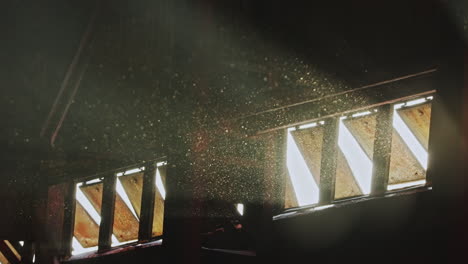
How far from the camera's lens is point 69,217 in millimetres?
8328

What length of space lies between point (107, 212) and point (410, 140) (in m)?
5.35

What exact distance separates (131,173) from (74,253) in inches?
88.4

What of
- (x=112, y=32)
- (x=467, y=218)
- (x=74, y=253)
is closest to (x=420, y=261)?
(x=467, y=218)

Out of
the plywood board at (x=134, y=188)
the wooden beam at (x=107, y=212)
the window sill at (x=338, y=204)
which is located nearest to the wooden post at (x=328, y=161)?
the window sill at (x=338, y=204)

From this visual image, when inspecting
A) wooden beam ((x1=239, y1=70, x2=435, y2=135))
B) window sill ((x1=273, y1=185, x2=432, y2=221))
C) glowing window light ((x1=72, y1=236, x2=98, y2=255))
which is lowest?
window sill ((x1=273, y1=185, x2=432, y2=221))

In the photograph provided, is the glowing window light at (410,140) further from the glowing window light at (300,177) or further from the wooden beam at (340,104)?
the glowing window light at (300,177)

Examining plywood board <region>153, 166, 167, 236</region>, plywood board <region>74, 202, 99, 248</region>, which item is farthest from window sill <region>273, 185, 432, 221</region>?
plywood board <region>74, 202, 99, 248</region>

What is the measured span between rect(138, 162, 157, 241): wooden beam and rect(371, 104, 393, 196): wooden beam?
3.73m

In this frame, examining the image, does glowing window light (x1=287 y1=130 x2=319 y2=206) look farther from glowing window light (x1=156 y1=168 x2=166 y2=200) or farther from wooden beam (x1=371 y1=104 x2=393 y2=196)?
glowing window light (x1=156 y1=168 x2=166 y2=200)

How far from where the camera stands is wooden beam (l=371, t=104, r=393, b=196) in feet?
12.4

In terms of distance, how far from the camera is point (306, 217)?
408 cm

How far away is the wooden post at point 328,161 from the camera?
13.7 feet

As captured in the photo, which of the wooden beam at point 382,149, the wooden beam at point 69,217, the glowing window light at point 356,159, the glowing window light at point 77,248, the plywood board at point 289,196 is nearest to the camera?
the wooden beam at point 382,149

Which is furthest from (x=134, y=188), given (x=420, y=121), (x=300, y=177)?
(x=420, y=121)
